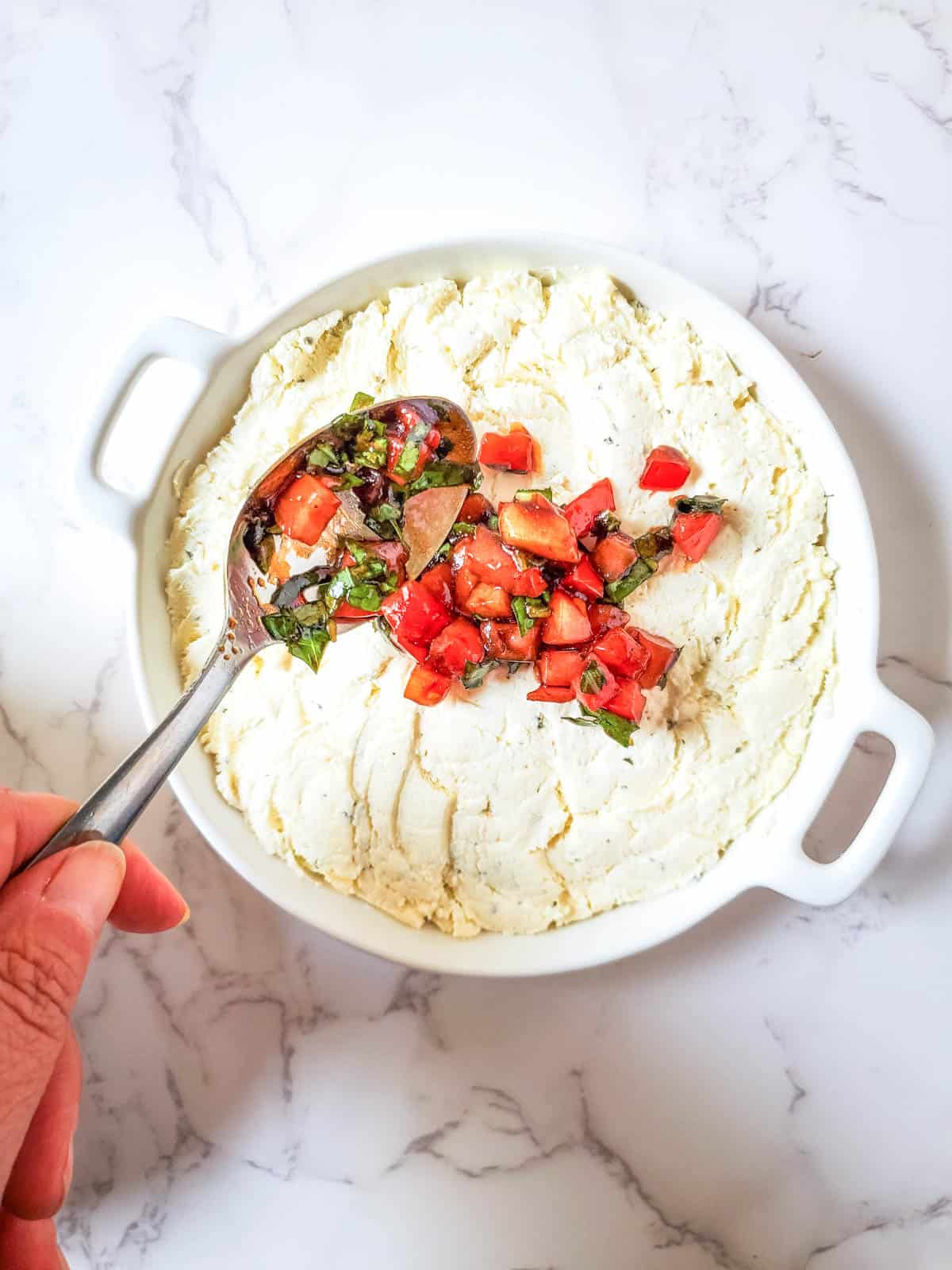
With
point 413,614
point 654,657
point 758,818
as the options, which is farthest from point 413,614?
point 758,818

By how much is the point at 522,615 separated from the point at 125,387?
0.84 metres

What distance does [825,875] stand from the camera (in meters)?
1.87

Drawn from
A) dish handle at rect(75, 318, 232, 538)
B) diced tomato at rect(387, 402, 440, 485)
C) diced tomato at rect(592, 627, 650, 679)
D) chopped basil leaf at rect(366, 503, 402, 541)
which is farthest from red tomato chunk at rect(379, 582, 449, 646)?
dish handle at rect(75, 318, 232, 538)

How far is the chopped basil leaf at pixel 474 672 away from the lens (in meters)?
1.88

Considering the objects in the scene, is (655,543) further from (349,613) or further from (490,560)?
(349,613)

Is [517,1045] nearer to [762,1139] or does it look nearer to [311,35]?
[762,1139]

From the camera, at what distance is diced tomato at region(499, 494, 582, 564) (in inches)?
71.6

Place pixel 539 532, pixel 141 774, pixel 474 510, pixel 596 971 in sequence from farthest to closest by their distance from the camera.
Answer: pixel 596 971
pixel 474 510
pixel 539 532
pixel 141 774

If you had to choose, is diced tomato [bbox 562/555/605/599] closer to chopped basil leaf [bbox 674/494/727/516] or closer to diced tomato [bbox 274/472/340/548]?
chopped basil leaf [bbox 674/494/727/516]

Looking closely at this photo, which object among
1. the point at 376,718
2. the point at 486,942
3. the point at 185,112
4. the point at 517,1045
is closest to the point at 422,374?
the point at 376,718

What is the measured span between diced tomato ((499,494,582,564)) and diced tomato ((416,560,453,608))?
0.47 ft

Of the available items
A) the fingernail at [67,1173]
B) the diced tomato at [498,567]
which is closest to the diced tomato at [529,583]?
the diced tomato at [498,567]

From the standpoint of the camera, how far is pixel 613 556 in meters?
1.87

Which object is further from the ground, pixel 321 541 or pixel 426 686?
pixel 321 541
